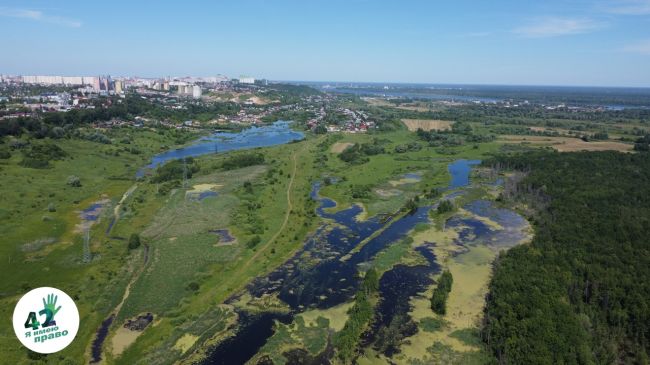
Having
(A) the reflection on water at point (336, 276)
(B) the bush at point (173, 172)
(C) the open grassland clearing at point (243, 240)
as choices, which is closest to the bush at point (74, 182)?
(B) the bush at point (173, 172)

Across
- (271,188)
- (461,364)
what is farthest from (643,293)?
(271,188)

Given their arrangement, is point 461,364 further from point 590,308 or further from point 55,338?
point 55,338

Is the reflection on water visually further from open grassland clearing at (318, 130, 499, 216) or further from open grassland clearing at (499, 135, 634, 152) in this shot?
open grassland clearing at (499, 135, 634, 152)

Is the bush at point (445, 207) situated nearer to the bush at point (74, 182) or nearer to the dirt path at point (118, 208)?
the dirt path at point (118, 208)

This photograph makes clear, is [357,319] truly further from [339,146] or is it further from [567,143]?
[567,143]

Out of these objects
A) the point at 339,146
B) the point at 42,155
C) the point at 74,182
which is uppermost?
the point at 42,155

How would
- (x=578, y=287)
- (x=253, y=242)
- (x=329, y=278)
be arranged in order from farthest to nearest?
(x=253, y=242) < (x=329, y=278) < (x=578, y=287)

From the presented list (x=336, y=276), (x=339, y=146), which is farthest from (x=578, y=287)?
(x=339, y=146)
